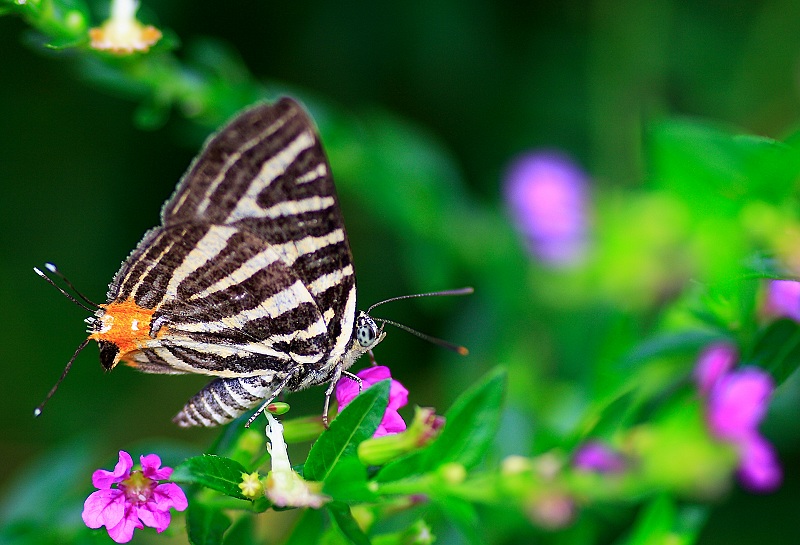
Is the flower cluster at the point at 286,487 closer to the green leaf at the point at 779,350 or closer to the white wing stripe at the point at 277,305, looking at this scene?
the white wing stripe at the point at 277,305

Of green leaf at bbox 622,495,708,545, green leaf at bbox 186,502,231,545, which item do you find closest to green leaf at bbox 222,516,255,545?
green leaf at bbox 186,502,231,545

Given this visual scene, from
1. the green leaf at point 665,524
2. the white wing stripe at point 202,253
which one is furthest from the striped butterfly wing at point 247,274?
the green leaf at point 665,524

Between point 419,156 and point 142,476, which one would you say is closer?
point 142,476

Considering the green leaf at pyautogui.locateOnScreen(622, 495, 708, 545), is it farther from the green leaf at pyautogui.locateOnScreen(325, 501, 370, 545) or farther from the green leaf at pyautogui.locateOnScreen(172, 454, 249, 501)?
the green leaf at pyautogui.locateOnScreen(172, 454, 249, 501)

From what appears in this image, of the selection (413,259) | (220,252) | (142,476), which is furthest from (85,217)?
(142,476)

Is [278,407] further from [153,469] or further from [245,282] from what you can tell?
[245,282]

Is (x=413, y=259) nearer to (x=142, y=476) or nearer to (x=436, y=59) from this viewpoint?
(x=436, y=59)

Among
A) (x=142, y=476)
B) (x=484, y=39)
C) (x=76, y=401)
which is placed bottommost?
(x=76, y=401)

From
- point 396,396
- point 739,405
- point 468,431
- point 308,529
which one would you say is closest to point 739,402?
point 739,405
